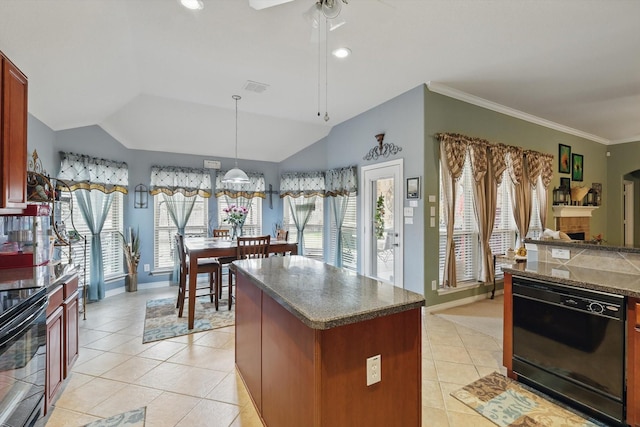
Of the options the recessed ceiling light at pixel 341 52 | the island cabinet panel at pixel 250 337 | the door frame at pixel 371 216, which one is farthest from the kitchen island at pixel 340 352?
the door frame at pixel 371 216

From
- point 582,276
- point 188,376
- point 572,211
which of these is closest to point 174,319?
point 188,376

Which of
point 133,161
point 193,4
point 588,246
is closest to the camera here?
point 193,4

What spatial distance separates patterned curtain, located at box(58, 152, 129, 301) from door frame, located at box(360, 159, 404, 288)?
391 cm

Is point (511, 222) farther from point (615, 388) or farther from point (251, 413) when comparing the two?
point (251, 413)

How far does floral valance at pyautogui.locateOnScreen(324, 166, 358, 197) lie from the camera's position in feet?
16.2

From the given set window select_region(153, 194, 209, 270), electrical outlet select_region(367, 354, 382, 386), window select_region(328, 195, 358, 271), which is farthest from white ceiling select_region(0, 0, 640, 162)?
electrical outlet select_region(367, 354, 382, 386)

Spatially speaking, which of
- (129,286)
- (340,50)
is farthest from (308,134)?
(129,286)

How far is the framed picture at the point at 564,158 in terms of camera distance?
5.50m

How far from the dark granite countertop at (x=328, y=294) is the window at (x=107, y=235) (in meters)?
3.58

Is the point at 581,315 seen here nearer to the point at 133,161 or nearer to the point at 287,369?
the point at 287,369

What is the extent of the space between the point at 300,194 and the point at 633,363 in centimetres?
482

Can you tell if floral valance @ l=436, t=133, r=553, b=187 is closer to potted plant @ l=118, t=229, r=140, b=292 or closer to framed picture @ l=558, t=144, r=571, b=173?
framed picture @ l=558, t=144, r=571, b=173

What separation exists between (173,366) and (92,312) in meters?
2.16

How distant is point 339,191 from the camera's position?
5266 millimetres
